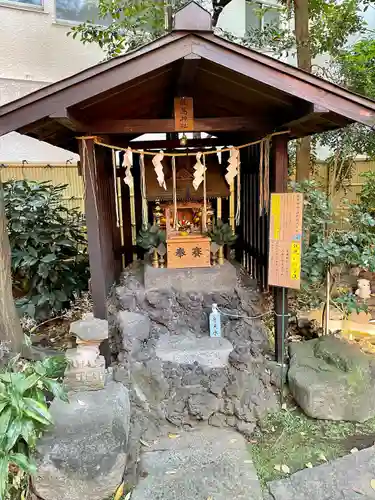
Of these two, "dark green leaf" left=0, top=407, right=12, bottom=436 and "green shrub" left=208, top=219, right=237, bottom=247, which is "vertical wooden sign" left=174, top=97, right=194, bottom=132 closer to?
"green shrub" left=208, top=219, right=237, bottom=247

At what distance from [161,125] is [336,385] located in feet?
11.8

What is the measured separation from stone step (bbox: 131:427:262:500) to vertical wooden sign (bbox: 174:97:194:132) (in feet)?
11.5

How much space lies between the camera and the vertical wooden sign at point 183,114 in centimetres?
436

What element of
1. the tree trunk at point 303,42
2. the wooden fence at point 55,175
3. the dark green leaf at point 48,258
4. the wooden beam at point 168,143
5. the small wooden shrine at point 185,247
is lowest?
the dark green leaf at point 48,258

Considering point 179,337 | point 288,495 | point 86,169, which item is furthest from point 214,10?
point 288,495

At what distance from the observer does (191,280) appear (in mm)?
5062

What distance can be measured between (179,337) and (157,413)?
0.98 m

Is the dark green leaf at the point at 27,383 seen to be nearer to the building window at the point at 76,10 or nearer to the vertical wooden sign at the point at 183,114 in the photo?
the vertical wooden sign at the point at 183,114

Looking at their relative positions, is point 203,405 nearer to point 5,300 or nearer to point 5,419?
point 5,419

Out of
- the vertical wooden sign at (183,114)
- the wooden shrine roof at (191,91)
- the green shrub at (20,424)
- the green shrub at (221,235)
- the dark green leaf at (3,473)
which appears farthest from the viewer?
the green shrub at (221,235)

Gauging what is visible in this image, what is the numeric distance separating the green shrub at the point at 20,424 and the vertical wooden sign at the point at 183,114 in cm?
308

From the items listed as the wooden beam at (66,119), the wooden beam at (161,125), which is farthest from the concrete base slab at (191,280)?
the wooden beam at (66,119)

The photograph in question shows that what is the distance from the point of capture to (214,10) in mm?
8539

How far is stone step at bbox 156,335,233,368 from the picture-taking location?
419 centimetres
